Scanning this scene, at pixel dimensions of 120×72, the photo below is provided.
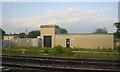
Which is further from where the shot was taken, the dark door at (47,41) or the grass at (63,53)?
the dark door at (47,41)

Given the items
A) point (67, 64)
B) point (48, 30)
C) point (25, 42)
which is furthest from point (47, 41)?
point (67, 64)

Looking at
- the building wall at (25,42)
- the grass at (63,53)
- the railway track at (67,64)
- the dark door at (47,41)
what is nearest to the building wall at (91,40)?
the dark door at (47,41)

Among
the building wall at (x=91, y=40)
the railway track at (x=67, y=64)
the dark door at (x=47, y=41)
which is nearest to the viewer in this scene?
the railway track at (x=67, y=64)

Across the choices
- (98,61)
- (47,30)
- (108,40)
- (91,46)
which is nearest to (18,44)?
(47,30)

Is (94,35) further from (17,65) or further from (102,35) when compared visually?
(17,65)

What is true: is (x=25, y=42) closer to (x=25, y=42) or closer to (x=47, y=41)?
(x=25, y=42)

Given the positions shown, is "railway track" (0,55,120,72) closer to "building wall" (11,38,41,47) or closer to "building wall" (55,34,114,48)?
"building wall" (55,34,114,48)

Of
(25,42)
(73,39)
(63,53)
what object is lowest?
(63,53)

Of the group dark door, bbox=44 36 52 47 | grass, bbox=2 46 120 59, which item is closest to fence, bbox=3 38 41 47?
dark door, bbox=44 36 52 47

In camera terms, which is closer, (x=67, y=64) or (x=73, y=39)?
(x=67, y=64)

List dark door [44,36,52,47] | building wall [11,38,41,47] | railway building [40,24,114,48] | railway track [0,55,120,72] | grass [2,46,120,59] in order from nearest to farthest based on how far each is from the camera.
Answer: railway track [0,55,120,72]
grass [2,46,120,59]
railway building [40,24,114,48]
building wall [11,38,41,47]
dark door [44,36,52,47]

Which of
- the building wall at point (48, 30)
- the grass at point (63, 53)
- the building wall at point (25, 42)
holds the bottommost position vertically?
the grass at point (63, 53)

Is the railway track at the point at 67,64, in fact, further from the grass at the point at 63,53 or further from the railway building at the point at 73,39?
the railway building at the point at 73,39

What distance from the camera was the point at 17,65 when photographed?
1014cm
